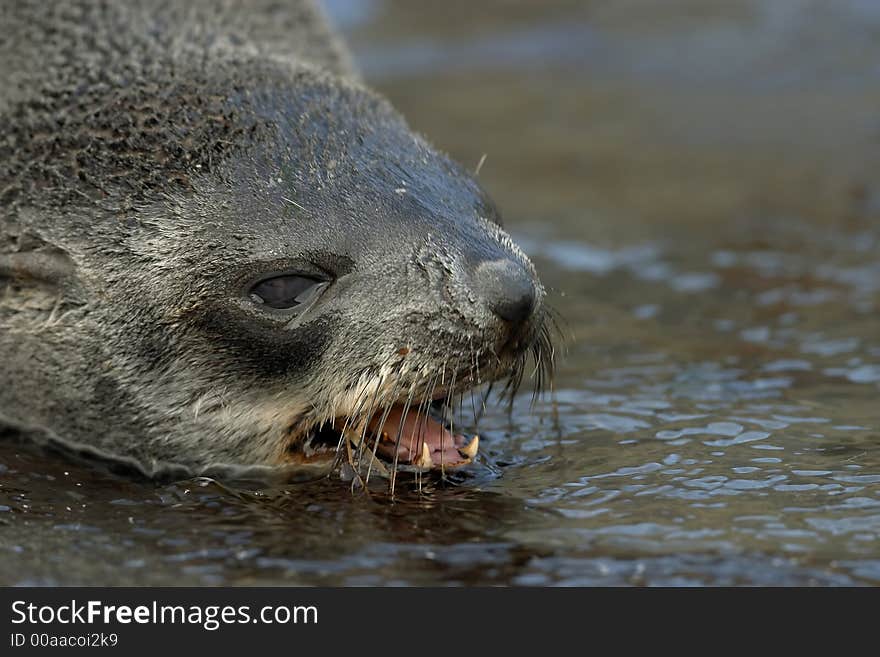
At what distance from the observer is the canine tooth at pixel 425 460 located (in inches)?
282

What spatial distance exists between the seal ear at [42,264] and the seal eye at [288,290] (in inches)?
44.9

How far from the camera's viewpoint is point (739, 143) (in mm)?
16078

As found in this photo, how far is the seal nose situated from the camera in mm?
6977

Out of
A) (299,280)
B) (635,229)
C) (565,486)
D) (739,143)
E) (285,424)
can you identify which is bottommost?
(565,486)

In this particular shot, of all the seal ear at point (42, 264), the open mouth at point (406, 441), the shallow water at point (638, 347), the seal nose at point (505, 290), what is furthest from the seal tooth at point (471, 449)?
the seal ear at point (42, 264)

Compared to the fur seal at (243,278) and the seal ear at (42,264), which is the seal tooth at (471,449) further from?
the seal ear at (42,264)

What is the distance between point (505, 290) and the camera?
22.9ft

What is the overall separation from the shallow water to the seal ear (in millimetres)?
983

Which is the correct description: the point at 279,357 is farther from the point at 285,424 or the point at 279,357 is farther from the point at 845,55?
the point at 845,55

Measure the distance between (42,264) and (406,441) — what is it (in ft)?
7.10

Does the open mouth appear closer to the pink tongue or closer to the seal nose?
the pink tongue

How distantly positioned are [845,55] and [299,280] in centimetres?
1167

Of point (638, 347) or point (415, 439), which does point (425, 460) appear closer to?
point (415, 439)
